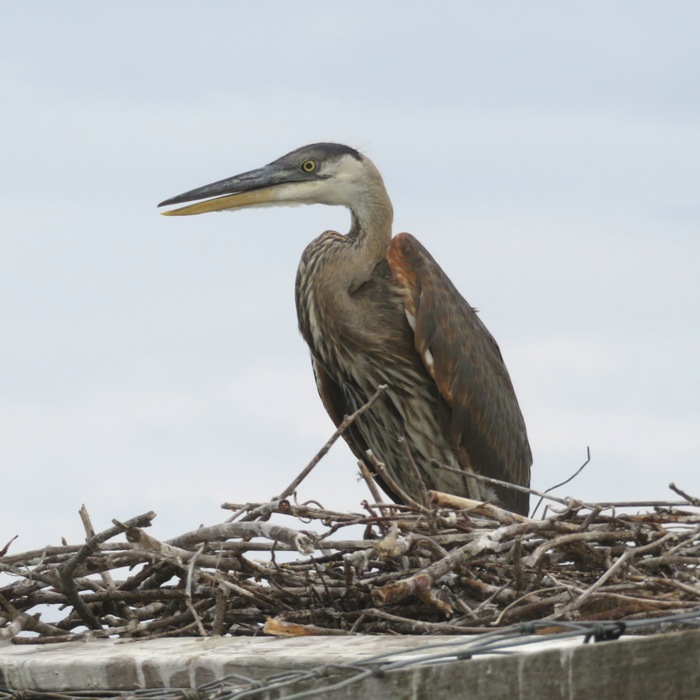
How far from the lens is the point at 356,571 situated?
448cm

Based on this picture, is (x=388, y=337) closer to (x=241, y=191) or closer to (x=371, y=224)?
(x=371, y=224)

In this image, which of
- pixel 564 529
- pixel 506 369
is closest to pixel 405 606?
pixel 564 529

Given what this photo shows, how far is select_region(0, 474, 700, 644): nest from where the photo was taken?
424 cm

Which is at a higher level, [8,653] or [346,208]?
[346,208]

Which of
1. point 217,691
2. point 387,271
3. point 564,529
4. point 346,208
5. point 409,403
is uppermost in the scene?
point 346,208

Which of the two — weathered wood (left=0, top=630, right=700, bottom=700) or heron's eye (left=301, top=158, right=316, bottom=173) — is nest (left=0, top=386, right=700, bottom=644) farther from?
heron's eye (left=301, top=158, right=316, bottom=173)

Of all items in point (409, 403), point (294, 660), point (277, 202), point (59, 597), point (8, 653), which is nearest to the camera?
point (294, 660)

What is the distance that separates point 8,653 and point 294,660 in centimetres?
126

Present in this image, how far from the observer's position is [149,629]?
4.47 meters

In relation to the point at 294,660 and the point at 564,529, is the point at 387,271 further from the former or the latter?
the point at 294,660

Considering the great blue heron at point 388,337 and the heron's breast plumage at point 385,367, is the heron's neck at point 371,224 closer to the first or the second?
the great blue heron at point 388,337

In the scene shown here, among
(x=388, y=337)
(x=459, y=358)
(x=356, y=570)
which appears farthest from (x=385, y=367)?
(x=356, y=570)

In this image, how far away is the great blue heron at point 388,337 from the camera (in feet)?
25.6

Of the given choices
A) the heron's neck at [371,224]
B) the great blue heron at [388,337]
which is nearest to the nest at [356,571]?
the great blue heron at [388,337]
